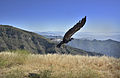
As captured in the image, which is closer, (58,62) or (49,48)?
(58,62)

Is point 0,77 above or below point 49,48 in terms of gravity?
above

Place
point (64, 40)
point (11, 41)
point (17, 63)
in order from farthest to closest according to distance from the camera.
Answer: point (11, 41) → point (17, 63) → point (64, 40)

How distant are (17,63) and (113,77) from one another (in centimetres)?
486

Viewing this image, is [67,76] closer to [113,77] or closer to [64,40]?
[64,40]

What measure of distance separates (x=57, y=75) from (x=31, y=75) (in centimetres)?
105

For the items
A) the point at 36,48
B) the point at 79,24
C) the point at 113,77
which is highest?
the point at 79,24

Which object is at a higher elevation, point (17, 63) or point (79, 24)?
point (79, 24)

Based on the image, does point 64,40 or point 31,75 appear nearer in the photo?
point 31,75

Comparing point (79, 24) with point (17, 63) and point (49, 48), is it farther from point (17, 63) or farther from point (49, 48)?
point (49, 48)

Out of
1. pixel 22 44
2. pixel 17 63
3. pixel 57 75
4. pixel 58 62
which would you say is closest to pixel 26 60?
pixel 17 63

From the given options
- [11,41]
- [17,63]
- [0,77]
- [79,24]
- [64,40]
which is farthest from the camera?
[11,41]

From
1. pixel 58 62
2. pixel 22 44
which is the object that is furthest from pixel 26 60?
pixel 22 44

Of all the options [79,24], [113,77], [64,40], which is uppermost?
[79,24]

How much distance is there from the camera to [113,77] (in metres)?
6.54
